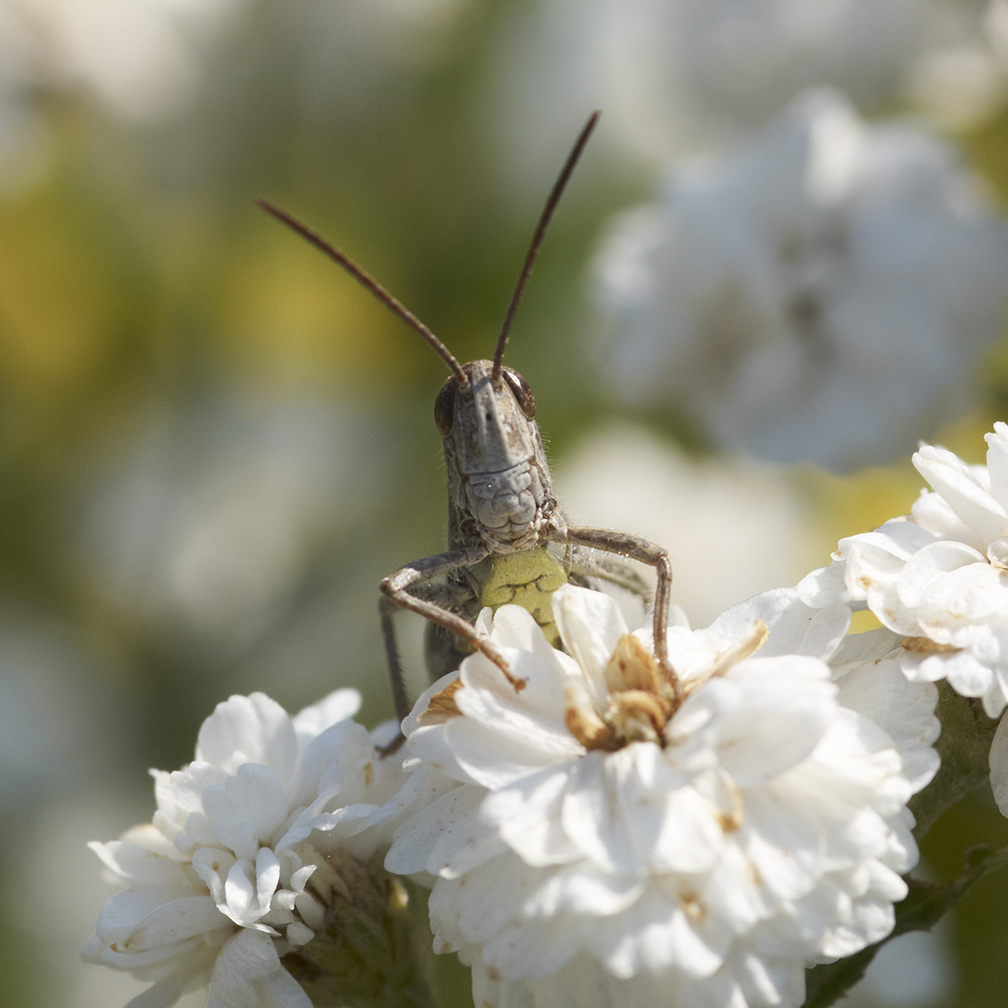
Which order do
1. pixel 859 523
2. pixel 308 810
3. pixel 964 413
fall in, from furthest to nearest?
pixel 859 523 → pixel 964 413 → pixel 308 810

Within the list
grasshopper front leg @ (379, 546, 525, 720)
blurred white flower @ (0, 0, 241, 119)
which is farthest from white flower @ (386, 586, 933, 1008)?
blurred white flower @ (0, 0, 241, 119)

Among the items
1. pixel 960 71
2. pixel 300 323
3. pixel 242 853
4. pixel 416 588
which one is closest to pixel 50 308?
pixel 300 323

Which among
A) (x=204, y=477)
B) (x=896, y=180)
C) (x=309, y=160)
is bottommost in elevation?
(x=896, y=180)

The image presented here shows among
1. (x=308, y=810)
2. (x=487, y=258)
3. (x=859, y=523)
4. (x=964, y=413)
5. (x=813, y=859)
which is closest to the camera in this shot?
(x=813, y=859)

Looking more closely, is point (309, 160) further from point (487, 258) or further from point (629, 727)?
point (629, 727)

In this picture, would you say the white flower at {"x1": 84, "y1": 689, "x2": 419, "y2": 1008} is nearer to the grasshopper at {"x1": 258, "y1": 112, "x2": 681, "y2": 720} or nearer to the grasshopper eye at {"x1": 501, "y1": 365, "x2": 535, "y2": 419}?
the grasshopper at {"x1": 258, "y1": 112, "x2": 681, "y2": 720}

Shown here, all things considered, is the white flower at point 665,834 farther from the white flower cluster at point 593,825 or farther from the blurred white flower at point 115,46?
the blurred white flower at point 115,46

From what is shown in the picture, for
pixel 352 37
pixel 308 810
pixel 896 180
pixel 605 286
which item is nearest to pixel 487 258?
pixel 605 286
